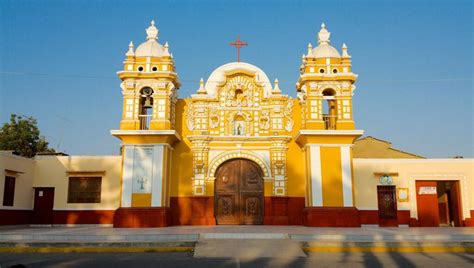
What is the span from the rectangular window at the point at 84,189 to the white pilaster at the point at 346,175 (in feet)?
31.5

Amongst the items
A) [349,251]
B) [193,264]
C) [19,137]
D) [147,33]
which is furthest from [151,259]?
[19,137]

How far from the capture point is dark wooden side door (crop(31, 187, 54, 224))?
18.1 meters

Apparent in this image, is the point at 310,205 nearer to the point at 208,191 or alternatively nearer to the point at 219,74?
the point at 208,191

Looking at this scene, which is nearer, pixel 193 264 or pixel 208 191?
pixel 193 264

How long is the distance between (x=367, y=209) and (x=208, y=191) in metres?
6.24

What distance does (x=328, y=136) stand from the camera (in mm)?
17016

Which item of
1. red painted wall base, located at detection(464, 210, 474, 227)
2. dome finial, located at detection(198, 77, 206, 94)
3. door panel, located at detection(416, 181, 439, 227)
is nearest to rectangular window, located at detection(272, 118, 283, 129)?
dome finial, located at detection(198, 77, 206, 94)

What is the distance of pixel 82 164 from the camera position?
725 inches

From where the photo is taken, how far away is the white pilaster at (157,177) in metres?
16.5

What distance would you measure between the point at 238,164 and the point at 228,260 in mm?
8415

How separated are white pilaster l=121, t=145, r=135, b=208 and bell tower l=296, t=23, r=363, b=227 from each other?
251 inches

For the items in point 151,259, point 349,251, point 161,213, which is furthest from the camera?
point 161,213

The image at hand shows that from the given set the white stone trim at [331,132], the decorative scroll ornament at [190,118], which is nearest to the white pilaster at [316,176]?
the white stone trim at [331,132]

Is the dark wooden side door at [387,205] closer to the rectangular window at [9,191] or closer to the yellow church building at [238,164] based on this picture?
the yellow church building at [238,164]
